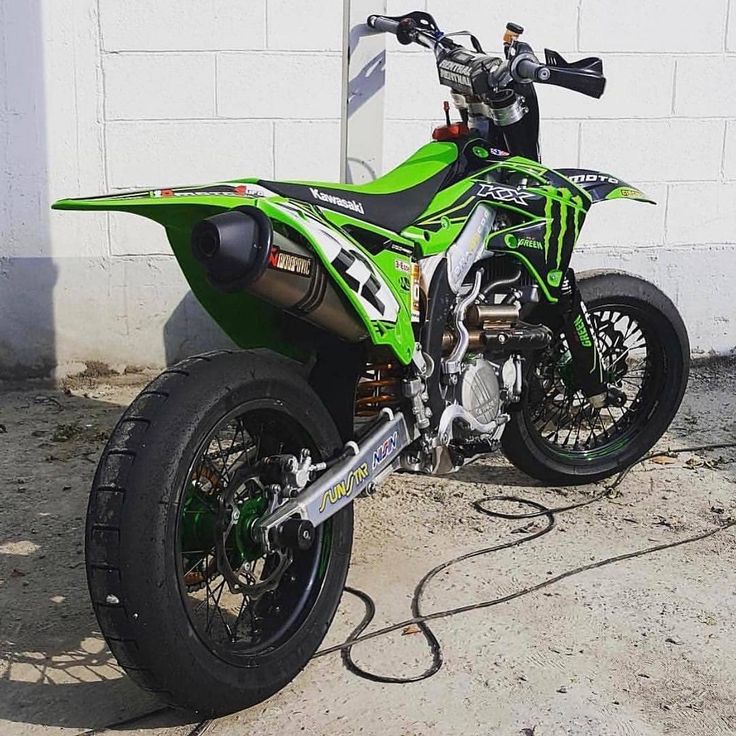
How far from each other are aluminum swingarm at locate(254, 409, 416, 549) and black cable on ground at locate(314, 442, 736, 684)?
1.37ft

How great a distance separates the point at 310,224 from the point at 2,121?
2.98 metres

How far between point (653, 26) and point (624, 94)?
36 cm

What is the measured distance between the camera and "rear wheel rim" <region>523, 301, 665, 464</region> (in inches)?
160

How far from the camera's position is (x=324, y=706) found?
2.70 m

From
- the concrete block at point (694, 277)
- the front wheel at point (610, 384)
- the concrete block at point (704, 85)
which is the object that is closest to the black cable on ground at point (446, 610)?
the front wheel at point (610, 384)

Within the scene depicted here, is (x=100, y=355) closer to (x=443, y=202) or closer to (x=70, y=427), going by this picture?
(x=70, y=427)

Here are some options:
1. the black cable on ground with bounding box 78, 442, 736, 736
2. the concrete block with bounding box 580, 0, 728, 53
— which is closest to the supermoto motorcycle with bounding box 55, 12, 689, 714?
the black cable on ground with bounding box 78, 442, 736, 736

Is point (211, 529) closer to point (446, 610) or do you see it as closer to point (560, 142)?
point (446, 610)

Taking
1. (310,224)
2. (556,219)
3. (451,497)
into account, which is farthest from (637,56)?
(310,224)

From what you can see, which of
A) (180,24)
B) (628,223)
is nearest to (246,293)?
(180,24)

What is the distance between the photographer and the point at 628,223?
5.70m

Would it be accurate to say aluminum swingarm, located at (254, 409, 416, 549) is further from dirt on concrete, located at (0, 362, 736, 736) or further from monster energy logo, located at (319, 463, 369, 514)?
dirt on concrete, located at (0, 362, 736, 736)

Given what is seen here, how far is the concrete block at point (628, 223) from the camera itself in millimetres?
5648

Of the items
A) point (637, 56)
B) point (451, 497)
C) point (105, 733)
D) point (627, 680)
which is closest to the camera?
point (105, 733)
